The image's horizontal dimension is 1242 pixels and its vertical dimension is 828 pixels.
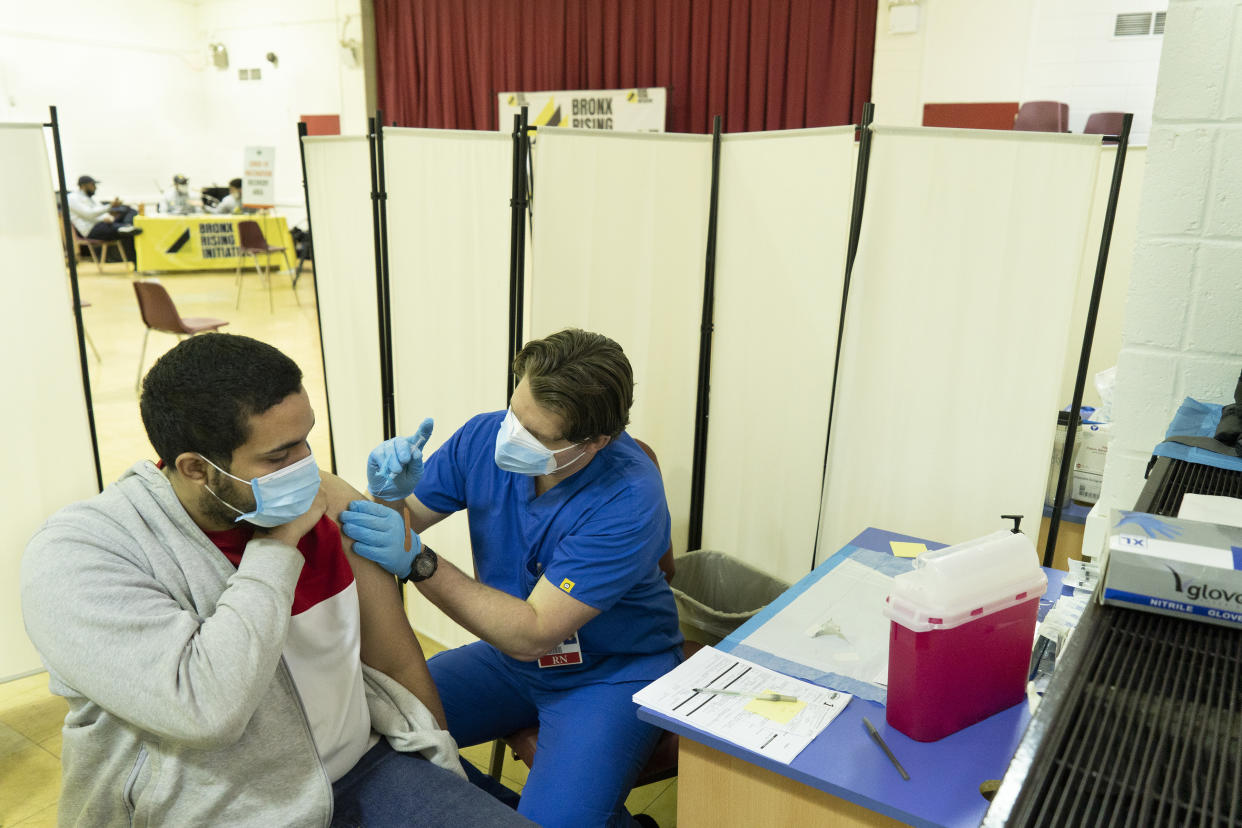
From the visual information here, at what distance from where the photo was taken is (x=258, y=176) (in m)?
6.70

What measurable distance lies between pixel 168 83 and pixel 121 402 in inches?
336

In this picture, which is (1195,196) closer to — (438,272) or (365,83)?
(438,272)

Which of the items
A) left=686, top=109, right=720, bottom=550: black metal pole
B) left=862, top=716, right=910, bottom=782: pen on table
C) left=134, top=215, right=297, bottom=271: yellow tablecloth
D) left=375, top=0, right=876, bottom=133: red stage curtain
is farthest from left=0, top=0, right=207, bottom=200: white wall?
left=862, top=716, right=910, bottom=782: pen on table

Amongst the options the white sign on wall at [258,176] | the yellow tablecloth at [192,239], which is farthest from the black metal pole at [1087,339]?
the yellow tablecloth at [192,239]

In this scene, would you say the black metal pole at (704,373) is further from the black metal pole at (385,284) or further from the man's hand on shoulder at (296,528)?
the man's hand on shoulder at (296,528)

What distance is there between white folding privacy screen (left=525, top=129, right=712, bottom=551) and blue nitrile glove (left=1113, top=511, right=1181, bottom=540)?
1506mm

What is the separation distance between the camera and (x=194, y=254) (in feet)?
32.1

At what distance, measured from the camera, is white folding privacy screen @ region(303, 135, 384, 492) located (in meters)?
2.52

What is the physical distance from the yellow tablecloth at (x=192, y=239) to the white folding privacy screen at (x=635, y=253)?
788cm

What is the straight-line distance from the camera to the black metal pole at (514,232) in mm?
2170

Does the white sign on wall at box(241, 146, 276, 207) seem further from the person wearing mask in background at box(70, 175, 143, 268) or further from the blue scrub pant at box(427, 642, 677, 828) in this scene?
the blue scrub pant at box(427, 642, 677, 828)

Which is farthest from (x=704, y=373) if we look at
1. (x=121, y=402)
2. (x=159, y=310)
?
(x=121, y=402)

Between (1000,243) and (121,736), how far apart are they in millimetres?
1832

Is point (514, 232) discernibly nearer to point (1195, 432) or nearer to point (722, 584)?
point (722, 584)
